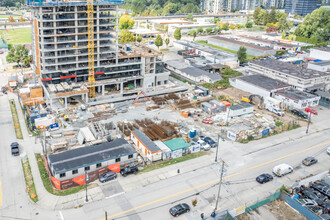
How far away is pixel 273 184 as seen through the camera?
4216cm

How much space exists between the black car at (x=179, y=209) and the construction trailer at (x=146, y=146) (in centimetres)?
1110

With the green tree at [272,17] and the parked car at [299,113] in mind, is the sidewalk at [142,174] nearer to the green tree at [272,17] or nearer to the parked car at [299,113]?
the parked car at [299,113]

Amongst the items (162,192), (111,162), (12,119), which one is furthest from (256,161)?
(12,119)

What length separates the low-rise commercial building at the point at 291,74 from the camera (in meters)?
78.1

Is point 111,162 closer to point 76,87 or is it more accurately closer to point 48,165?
point 48,165

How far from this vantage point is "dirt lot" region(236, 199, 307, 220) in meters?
36.0

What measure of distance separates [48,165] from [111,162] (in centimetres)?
881

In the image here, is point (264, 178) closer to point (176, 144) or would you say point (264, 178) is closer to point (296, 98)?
point (176, 144)

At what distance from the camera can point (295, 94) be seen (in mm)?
72125

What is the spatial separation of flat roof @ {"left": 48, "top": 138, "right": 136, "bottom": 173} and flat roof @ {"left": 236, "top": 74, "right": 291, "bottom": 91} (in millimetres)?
43292

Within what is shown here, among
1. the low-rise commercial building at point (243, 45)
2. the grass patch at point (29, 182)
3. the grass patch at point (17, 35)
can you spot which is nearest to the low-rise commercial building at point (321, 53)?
the low-rise commercial building at point (243, 45)

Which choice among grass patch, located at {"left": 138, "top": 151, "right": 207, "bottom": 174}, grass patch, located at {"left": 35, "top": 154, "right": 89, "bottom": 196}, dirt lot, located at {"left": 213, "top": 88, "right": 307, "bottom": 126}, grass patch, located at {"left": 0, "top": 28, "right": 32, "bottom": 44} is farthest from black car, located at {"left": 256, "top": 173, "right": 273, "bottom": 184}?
grass patch, located at {"left": 0, "top": 28, "right": 32, "bottom": 44}

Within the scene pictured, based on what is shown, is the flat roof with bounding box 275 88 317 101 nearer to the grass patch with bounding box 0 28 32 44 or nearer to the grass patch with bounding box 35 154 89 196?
the grass patch with bounding box 35 154 89 196

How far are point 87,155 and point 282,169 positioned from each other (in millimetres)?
27826
